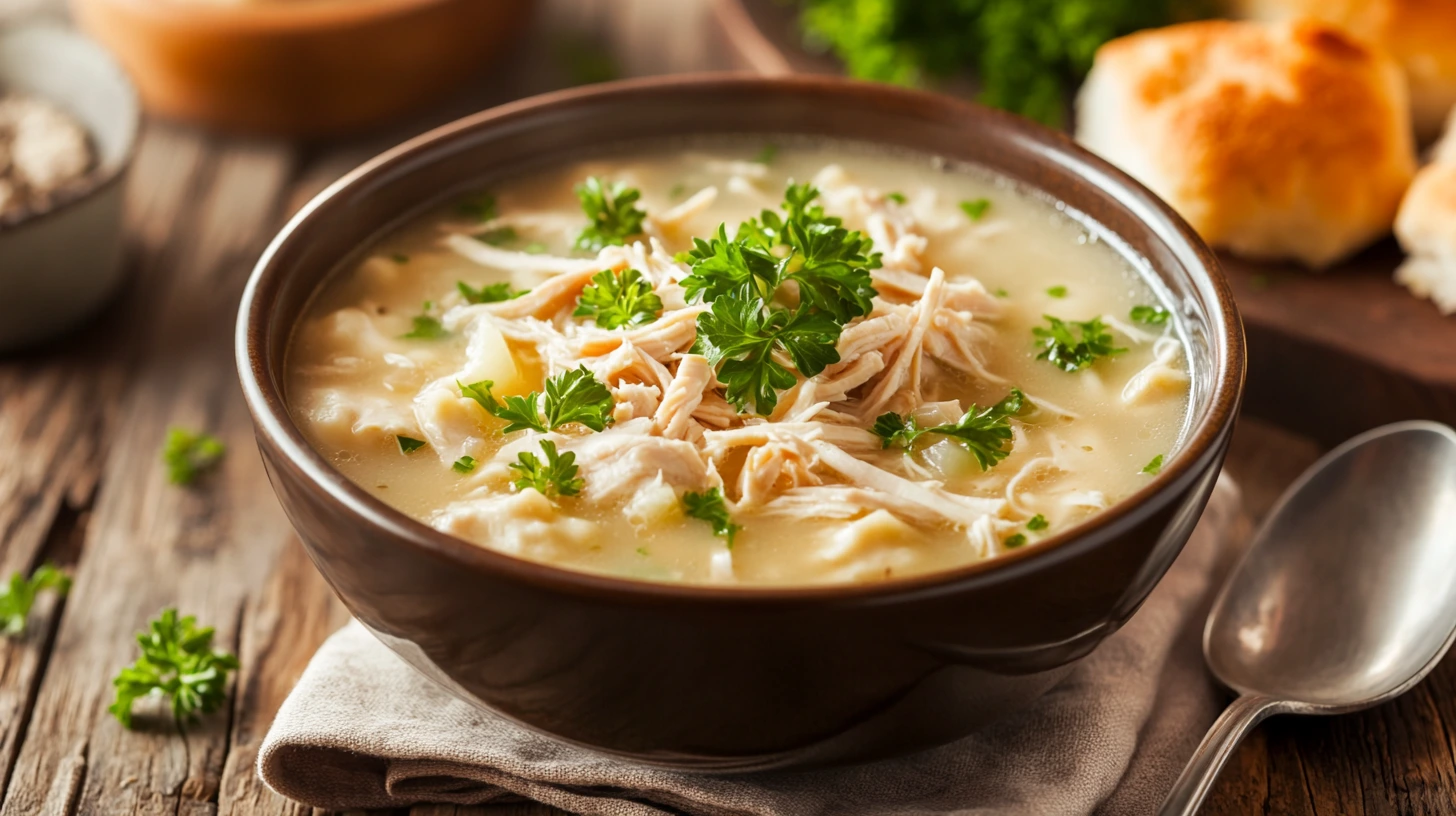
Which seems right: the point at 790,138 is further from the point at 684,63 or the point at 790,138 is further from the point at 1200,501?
the point at 684,63

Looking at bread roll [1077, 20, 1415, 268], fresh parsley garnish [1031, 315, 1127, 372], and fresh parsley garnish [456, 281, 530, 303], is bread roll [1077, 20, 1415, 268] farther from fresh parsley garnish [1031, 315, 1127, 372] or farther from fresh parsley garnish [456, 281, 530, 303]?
fresh parsley garnish [456, 281, 530, 303]

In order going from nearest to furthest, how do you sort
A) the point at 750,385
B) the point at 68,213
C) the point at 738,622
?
the point at 738,622 → the point at 750,385 → the point at 68,213

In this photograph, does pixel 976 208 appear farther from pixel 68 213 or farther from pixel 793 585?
pixel 68 213

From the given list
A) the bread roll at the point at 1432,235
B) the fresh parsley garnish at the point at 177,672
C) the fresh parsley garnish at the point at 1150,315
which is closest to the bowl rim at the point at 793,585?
the fresh parsley garnish at the point at 1150,315

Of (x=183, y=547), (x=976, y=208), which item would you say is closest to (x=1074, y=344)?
(x=976, y=208)

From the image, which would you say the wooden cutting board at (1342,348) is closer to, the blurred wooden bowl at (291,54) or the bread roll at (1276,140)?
the bread roll at (1276,140)

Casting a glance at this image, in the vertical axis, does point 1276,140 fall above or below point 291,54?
above
